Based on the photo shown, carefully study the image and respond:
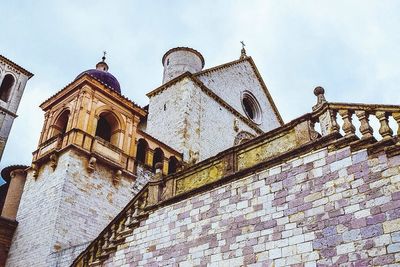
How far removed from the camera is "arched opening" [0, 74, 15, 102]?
2769cm

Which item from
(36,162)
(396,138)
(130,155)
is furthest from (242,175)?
(36,162)

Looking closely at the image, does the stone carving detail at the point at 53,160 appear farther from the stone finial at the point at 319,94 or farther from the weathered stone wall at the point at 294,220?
the stone finial at the point at 319,94

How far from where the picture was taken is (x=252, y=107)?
84.0 feet

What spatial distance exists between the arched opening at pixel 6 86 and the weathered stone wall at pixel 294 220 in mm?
22151

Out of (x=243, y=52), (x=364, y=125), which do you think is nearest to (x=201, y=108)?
(x=243, y=52)

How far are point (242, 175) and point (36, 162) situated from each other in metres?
10.3

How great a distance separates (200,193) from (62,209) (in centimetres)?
654

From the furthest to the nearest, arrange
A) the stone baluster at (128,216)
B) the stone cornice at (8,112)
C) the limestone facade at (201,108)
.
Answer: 1. the stone cornice at (8,112)
2. the limestone facade at (201,108)
3. the stone baluster at (128,216)

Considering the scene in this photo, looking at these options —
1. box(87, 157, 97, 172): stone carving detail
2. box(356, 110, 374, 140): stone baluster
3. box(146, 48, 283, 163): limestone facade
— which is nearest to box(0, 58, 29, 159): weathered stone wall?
box(146, 48, 283, 163): limestone facade

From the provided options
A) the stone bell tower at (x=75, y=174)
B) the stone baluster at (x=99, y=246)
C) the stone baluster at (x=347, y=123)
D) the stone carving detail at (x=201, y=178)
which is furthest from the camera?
the stone bell tower at (x=75, y=174)

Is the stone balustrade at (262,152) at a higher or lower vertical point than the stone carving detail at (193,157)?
lower

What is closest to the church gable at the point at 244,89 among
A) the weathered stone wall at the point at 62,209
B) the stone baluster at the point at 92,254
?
the weathered stone wall at the point at 62,209

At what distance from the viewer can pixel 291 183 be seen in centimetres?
759

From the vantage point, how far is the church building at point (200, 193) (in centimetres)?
660
